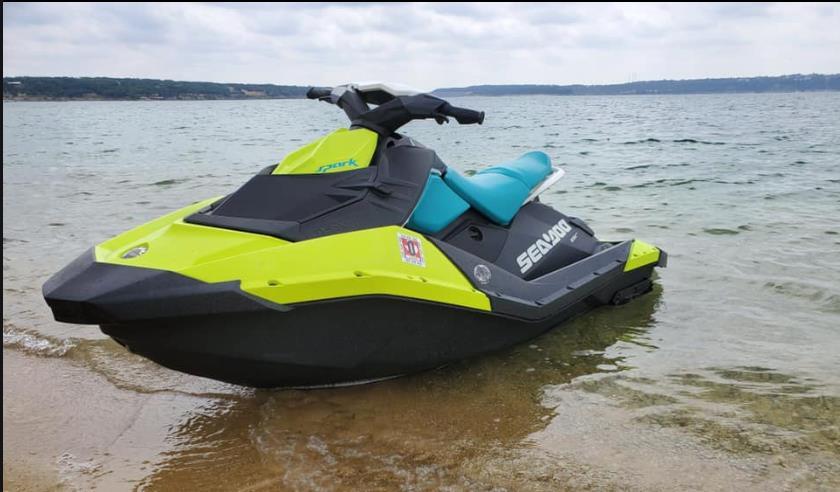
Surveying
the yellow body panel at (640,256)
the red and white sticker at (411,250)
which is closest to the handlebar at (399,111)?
the red and white sticker at (411,250)

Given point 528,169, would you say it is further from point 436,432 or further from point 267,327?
point 267,327

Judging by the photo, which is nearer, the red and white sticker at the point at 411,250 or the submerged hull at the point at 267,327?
the submerged hull at the point at 267,327

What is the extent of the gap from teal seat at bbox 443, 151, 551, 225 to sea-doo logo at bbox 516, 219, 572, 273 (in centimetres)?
21

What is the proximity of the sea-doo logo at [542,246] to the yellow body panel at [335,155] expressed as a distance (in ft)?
3.57

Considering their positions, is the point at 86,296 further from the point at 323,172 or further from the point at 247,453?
the point at 323,172

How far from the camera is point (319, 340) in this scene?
265cm

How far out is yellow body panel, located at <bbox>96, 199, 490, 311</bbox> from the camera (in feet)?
7.99

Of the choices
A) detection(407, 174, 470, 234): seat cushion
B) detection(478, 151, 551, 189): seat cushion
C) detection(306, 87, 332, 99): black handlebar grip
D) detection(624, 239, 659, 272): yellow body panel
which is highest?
detection(306, 87, 332, 99): black handlebar grip

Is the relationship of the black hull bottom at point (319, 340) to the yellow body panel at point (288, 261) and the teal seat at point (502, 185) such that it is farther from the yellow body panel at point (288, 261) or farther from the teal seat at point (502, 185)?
the teal seat at point (502, 185)

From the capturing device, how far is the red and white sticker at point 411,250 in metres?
2.83

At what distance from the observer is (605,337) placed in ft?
12.8

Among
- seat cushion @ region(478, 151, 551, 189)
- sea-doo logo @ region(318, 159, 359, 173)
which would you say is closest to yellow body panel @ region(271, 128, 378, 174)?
sea-doo logo @ region(318, 159, 359, 173)

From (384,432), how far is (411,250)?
2.44 feet

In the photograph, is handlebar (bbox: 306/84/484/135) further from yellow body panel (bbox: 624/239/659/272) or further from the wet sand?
yellow body panel (bbox: 624/239/659/272)
